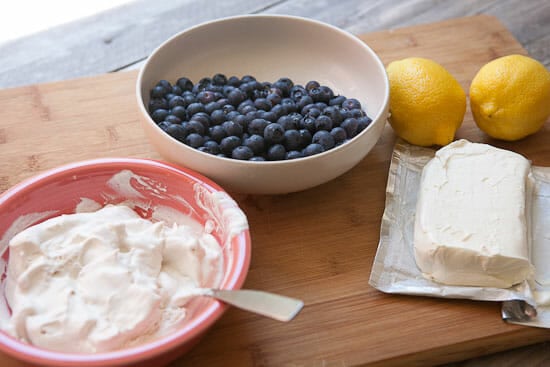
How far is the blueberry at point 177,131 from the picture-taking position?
3.96 feet

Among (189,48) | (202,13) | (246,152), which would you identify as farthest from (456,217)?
(202,13)

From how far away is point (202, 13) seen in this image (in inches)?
78.1

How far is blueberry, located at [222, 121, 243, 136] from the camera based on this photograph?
121 cm

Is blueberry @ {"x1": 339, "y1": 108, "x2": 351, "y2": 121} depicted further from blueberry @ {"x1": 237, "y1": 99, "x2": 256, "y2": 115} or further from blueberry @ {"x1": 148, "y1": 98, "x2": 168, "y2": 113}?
blueberry @ {"x1": 148, "y1": 98, "x2": 168, "y2": 113}

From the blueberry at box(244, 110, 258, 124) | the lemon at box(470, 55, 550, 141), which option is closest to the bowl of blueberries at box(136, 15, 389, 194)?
the blueberry at box(244, 110, 258, 124)

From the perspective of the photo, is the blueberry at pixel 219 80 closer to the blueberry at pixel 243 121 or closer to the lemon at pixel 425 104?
the blueberry at pixel 243 121

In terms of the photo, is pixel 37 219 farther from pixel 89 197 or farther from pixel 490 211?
pixel 490 211

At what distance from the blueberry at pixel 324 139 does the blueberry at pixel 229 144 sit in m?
0.14

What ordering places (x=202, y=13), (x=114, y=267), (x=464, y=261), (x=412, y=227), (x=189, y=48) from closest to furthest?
(x=114, y=267)
(x=464, y=261)
(x=412, y=227)
(x=189, y=48)
(x=202, y=13)

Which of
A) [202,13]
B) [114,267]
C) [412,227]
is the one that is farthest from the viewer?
[202,13]

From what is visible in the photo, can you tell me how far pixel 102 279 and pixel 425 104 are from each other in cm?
71

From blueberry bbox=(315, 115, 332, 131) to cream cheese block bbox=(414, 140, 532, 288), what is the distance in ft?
0.67

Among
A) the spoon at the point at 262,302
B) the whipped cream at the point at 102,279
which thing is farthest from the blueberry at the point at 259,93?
the spoon at the point at 262,302

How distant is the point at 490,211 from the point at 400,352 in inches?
11.8
